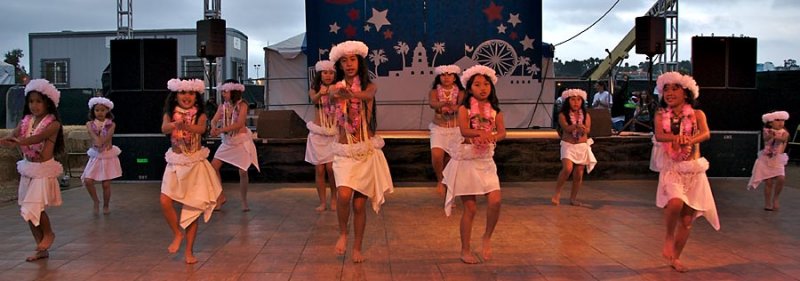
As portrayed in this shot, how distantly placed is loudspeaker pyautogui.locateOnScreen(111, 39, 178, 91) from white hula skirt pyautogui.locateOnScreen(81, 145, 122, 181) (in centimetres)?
356

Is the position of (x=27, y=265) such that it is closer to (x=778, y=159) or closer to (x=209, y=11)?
(x=778, y=159)

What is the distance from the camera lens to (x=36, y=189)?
5410 millimetres

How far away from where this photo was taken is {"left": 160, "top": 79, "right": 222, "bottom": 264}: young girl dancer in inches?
204

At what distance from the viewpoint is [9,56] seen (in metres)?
53.7

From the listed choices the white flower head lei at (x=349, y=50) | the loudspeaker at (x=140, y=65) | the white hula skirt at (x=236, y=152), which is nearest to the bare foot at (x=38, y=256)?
the white hula skirt at (x=236, y=152)

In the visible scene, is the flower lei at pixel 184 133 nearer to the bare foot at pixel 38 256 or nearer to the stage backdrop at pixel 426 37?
the bare foot at pixel 38 256

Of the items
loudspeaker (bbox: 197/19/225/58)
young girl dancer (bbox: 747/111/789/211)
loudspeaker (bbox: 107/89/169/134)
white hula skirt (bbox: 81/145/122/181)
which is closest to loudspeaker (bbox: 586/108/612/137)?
young girl dancer (bbox: 747/111/789/211)

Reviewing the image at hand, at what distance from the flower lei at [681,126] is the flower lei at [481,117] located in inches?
52.2

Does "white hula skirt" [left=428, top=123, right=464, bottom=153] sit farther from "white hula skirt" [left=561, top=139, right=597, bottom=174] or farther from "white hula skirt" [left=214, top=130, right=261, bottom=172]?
"white hula skirt" [left=214, top=130, right=261, bottom=172]

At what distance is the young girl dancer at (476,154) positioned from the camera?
5.18m

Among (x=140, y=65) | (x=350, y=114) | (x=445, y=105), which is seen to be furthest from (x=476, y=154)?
(x=140, y=65)

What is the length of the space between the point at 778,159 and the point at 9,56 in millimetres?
58806

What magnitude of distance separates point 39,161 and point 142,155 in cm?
592

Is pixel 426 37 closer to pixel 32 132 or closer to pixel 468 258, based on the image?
pixel 468 258
